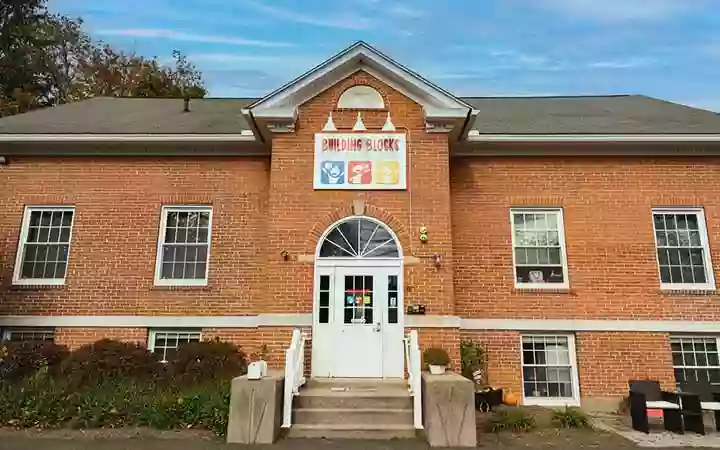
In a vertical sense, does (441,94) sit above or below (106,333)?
above

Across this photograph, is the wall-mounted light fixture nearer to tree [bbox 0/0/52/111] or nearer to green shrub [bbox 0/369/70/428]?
green shrub [bbox 0/369/70/428]

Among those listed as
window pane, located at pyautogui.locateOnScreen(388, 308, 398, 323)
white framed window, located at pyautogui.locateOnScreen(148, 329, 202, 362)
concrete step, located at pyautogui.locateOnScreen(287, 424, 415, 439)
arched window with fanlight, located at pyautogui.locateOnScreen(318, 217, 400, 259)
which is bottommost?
A: concrete step, located at pyautogui.locateOnScreen(287, 424, 415, 439)

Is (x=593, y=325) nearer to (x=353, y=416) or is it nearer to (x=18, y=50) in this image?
(x=353, y=416)

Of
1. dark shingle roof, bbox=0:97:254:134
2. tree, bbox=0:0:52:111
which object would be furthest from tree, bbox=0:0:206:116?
dark shingle roof, bbox=0:97:254:134

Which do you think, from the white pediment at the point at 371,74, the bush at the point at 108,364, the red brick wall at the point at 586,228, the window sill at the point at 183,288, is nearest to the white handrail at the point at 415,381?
the red brick wall at the point at 586,228

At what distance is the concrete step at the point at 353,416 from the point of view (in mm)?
7953

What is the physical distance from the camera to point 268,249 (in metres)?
10.4

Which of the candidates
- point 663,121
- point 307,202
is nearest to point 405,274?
point 307,202

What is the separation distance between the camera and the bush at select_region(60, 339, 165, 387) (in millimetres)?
9008

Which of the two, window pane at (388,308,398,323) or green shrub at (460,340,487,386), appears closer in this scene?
window pane at (388,308,398,323)

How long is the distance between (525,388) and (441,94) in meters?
6.50

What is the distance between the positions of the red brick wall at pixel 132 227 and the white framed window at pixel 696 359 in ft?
29.6

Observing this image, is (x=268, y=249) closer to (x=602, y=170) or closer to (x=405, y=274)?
(x=405, y=274)

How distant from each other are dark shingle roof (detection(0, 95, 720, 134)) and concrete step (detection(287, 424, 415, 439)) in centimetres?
704
